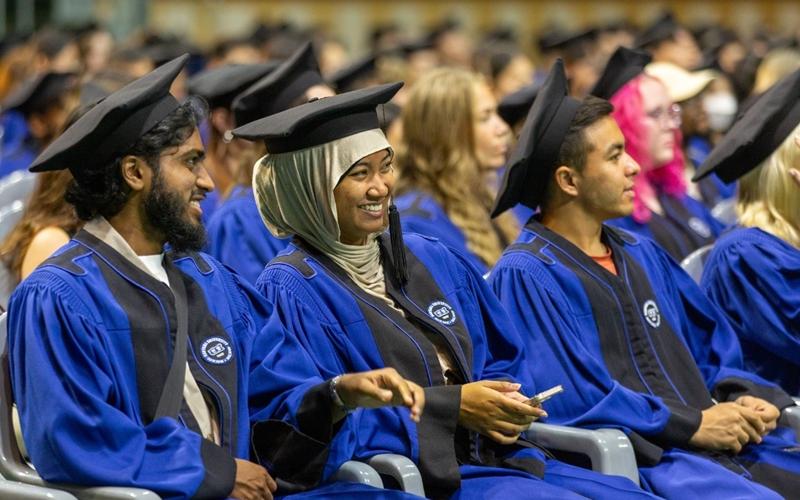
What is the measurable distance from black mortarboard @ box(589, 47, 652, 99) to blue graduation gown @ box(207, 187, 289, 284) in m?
1.40

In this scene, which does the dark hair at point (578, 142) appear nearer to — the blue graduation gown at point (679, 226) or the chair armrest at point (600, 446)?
the chair armrest at point (600, 446)

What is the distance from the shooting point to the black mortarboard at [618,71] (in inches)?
217

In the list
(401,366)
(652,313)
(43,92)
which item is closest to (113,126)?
(401,366)

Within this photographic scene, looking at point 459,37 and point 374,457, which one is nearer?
point 374,457

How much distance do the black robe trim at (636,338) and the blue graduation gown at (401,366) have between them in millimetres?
350

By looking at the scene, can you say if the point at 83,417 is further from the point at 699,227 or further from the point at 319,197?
the point at 699,227

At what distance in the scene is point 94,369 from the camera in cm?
316

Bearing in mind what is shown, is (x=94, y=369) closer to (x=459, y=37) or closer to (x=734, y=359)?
(x=734, y=359)

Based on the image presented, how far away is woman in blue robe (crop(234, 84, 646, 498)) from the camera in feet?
11.5

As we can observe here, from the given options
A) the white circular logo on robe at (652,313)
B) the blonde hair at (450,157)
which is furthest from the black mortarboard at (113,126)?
the blonde hair at (450,157)

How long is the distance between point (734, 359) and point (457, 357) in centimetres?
118

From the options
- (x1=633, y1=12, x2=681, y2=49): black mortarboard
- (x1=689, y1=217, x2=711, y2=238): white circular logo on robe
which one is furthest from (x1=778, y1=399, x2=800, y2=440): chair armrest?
(x1=633, y1=12, x2=681, y2=49): black mortarboard

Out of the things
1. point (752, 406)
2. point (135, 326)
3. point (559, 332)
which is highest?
point (135, 326)

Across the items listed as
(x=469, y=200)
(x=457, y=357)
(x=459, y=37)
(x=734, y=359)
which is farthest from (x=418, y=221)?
(x=459, y=37)
